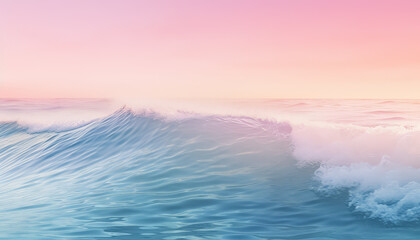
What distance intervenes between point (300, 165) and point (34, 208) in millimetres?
6491

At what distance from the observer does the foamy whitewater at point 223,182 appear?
619cm

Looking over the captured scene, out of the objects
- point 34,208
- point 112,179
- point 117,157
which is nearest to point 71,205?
point 34,208

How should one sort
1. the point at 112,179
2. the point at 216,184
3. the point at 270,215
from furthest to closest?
the point at 112,179 < the point at 216,184 < the point at 270,215

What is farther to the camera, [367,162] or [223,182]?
[223,182]

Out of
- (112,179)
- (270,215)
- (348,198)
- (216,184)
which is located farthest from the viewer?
(112,179)

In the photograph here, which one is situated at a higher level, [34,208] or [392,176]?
[392,176]

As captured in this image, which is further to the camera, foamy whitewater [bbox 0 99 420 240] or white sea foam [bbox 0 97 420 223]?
white sea foam [bbox 0 97 420 223]

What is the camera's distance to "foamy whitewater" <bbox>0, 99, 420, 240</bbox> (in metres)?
6.19

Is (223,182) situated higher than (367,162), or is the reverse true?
(367,162)

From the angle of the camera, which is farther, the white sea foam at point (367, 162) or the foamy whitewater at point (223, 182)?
the white sea foam at point (367, 162)

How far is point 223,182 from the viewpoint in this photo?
893cm

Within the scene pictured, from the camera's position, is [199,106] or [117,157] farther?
[199,106]

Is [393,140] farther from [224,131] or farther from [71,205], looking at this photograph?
[71,205]

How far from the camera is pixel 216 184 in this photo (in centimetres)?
880
